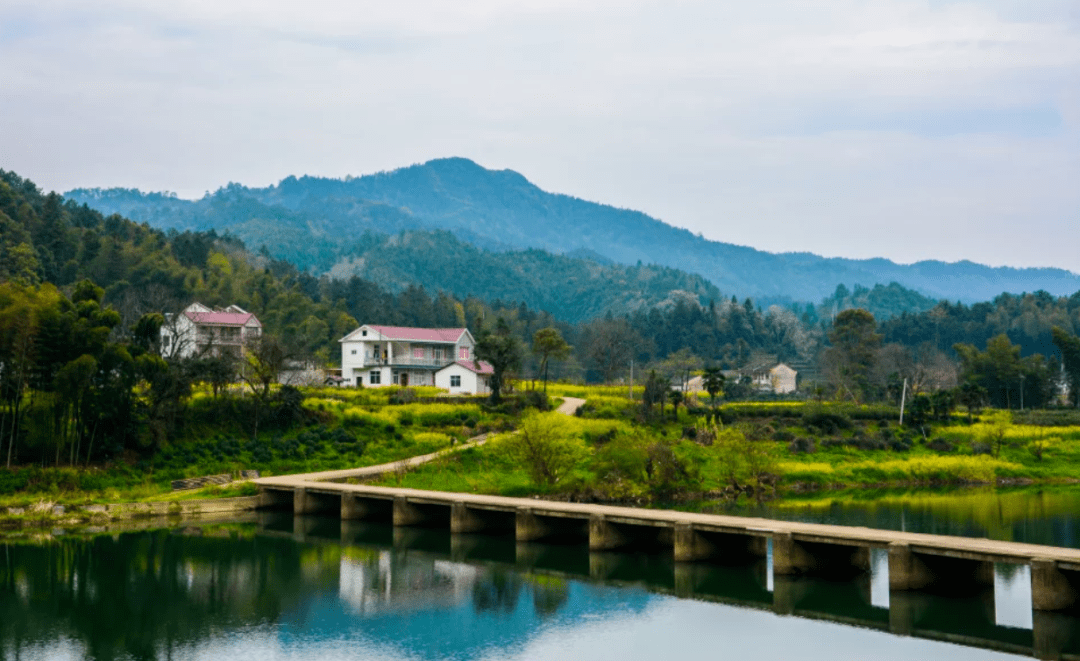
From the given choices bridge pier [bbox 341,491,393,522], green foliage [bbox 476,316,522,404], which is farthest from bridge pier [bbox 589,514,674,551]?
green foliage [bbox 476,316,522,404]

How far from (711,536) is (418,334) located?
51.2 metres

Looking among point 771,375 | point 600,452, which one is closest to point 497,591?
point 600,452

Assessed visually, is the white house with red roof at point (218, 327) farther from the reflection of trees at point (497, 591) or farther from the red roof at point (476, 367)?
the reflection of trees at point (497, 591)

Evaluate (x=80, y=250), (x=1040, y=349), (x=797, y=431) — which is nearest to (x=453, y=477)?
(x=797, y=431)

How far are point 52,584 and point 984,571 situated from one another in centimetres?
2913

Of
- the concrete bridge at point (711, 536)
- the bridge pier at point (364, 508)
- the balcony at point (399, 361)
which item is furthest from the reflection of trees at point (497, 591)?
the balcony at point (399, 361)

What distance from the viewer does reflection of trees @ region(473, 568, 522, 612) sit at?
32.3 metres

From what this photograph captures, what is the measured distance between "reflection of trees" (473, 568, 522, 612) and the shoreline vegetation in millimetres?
13458

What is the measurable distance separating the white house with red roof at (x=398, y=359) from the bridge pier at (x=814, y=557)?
160 feet

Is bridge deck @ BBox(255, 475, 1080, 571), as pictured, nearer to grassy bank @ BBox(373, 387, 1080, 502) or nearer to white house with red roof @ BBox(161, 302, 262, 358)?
grassy bank @ BBox(373, 387, 1080, 502)

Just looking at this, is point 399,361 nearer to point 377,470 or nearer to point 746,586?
point 377,470

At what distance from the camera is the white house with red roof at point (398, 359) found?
273 ft

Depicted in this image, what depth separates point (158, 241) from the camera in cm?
12519

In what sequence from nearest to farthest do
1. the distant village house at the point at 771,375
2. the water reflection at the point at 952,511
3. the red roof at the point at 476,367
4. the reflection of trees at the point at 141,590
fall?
the reflection of trees at the point at 141,590
the water reflection at the point at 952,511
the red roof at the point at 476,367
the distant village house at the point at 771,375
